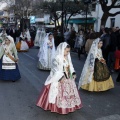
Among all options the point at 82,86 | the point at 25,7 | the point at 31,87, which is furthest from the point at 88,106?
the point at 25,7

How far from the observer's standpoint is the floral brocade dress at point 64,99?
194 inches

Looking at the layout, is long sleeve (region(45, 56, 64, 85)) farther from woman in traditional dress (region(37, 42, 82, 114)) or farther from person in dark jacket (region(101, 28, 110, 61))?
person in dark jacket (region(101, 28, 110, 61))

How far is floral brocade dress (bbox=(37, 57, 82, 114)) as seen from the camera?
16.2 feet

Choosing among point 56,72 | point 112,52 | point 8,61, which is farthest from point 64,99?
point 112,52

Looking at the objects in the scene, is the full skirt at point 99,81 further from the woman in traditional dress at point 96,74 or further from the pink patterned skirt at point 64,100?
the pink patterned skirt at point 64,100

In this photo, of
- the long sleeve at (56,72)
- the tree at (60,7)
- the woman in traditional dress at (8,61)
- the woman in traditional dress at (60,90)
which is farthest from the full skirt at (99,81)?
the tree at (60,7)

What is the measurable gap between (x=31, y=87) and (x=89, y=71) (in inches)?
70.6

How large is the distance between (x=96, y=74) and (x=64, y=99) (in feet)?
7.18

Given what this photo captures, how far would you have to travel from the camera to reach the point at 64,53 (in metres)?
5.17

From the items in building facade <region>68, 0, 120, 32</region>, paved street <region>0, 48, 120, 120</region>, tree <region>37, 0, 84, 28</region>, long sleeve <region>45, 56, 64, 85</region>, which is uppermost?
tree <region>37, 0, 84, 28</region>

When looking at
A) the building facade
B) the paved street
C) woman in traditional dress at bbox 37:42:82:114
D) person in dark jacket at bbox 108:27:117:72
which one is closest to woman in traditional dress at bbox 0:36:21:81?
the paved street

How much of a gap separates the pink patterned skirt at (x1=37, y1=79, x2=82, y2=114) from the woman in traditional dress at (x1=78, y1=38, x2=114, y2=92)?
5.98 feet

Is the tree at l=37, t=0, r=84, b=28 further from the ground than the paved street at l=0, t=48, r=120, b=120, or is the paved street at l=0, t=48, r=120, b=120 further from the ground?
the tree at l=37, t=0, r=84, b=28

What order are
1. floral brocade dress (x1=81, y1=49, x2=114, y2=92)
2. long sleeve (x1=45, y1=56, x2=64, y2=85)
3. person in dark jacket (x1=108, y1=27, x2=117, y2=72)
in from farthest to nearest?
person in dark jacket (x1=108, y1=27, x2=117, y2=72) < floral brocade dress (x1=81, y1=49, x2=114, y2=92) < long sleeve (x1=45, y1=56, x2=64, y2=85)
